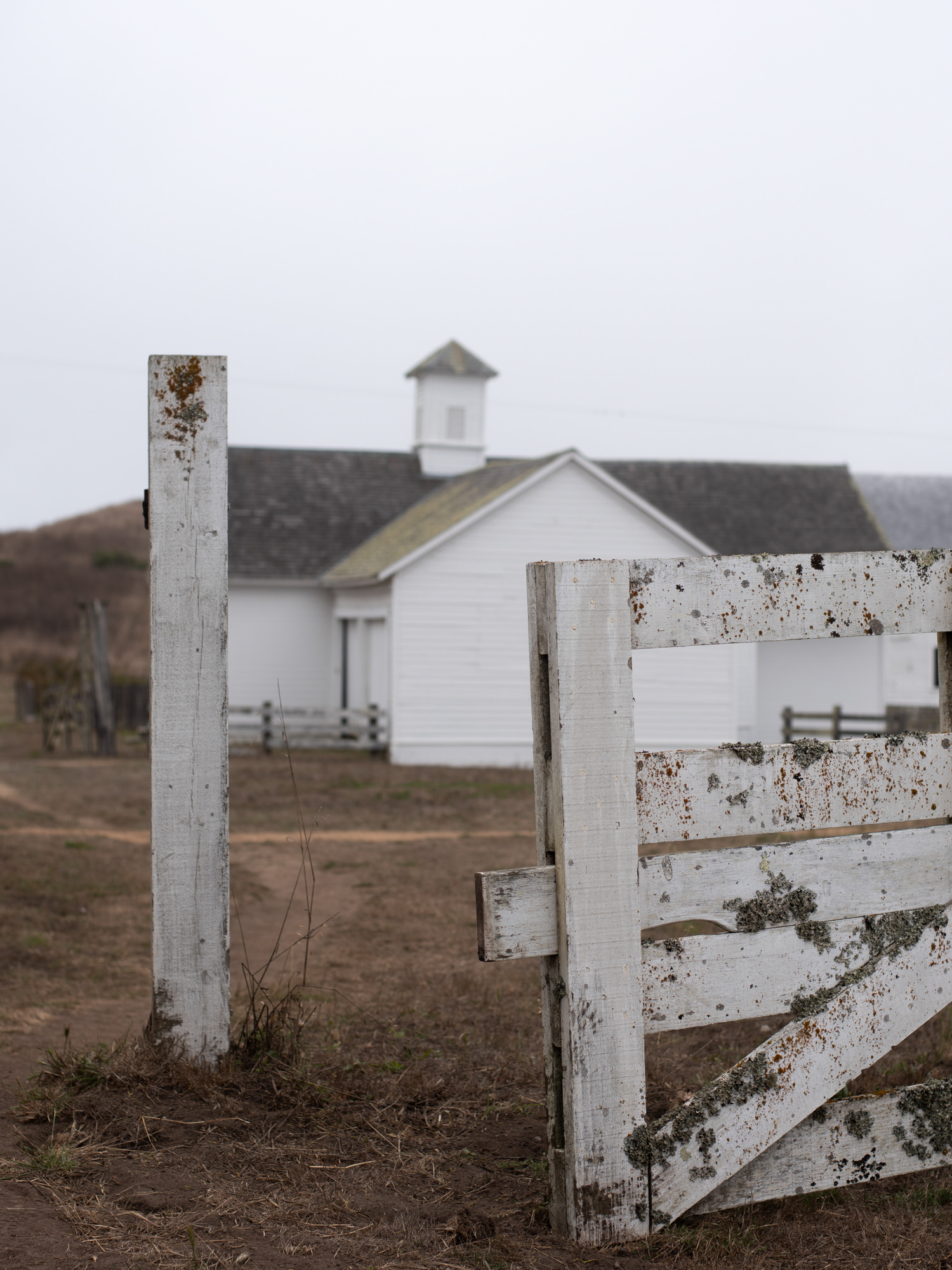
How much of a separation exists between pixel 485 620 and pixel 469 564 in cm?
101

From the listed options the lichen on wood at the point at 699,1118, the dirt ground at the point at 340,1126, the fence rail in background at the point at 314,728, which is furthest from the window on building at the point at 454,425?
the lichen on wood at the point at 699,1118

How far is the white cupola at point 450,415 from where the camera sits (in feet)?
93.0

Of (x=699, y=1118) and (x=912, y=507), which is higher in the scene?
(x=912, y=507)

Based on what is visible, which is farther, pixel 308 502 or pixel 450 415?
pixel 450 415

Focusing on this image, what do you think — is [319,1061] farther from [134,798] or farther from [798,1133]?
[134,798]

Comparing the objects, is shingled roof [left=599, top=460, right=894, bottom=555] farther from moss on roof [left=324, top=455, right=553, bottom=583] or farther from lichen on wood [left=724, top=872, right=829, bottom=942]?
lichen on wood [left=724, top=872, right=829, bottom=942]

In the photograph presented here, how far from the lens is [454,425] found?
2852 cm

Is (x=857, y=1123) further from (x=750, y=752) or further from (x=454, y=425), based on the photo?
(x=454, y=425)

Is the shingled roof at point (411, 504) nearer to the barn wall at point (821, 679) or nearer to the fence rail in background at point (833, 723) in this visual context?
the barn wall at point (821, 679)

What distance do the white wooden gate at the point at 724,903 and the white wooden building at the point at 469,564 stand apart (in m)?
16.1

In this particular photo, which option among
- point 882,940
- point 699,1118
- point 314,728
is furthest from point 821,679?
point 699,1118

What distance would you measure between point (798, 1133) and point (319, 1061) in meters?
2.07

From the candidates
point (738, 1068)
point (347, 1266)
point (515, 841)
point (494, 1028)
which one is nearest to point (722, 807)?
point (738, 1068)

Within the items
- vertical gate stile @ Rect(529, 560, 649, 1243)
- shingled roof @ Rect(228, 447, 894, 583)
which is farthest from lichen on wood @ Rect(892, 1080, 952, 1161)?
shingled roof @ Rect(228, 447, 894, 583)
